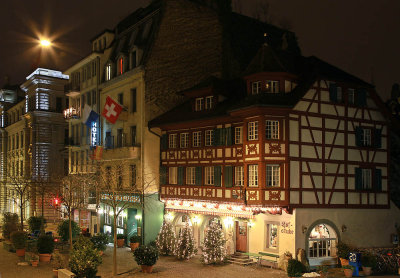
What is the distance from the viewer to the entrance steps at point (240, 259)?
29219 mm

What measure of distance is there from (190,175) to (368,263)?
13.2m

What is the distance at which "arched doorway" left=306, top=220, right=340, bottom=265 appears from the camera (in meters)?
27.4

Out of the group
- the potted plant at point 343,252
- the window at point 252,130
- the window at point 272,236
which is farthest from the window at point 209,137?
the potted plant at point 343,252

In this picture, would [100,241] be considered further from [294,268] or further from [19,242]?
[294,268]

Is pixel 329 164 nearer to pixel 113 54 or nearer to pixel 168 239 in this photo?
pixel 168 239

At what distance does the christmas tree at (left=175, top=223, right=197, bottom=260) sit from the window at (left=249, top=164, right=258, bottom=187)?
21.8ft

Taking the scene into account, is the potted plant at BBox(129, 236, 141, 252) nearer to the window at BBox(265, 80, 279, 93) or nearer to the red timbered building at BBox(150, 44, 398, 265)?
the red timbered building at BBox(150, 44, 398, 265)

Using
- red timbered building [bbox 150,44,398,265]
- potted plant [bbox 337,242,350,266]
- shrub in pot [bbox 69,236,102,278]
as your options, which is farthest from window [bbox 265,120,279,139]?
shrub in pot [bbox 69,236,102,278]

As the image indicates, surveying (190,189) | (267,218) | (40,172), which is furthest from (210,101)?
(40,172)

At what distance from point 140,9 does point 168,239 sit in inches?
804

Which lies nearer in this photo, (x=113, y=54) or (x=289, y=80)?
(x=289, y=80)

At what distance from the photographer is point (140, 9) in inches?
1645

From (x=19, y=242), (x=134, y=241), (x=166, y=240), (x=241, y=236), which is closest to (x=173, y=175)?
(x=166, y=240)

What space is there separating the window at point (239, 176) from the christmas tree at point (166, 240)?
22.5 ft
